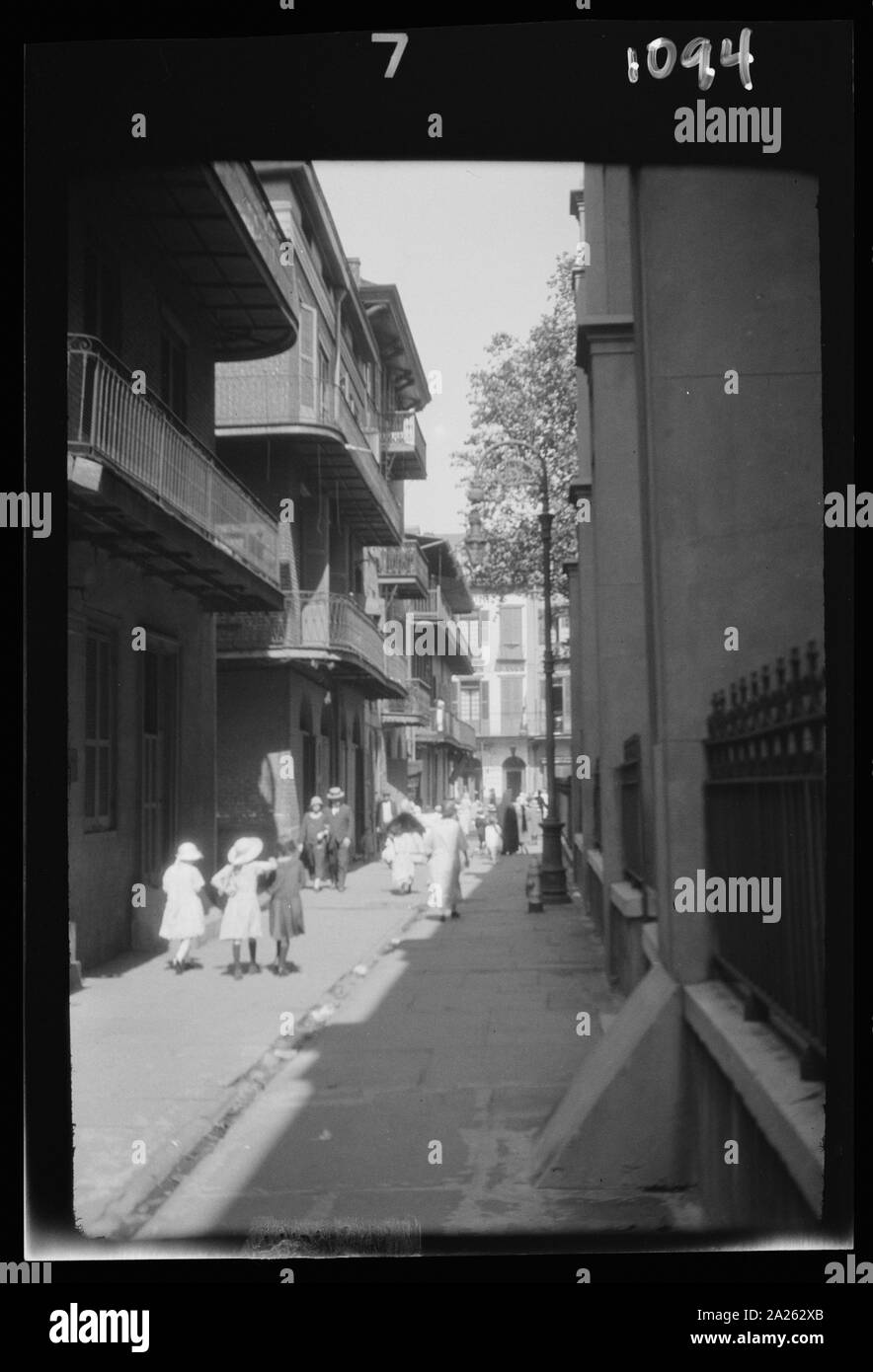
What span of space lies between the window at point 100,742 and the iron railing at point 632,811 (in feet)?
11.2

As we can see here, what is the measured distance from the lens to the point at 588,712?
1585 centimetres

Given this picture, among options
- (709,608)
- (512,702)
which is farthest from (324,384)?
(709,608)

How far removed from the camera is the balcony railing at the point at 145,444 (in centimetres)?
970

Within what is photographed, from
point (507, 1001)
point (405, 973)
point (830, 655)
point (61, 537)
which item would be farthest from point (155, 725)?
point (830, 655)

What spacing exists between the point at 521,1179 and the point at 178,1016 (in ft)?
13.6

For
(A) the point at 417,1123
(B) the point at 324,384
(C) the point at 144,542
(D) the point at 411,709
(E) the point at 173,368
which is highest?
(B) the point at 324,384

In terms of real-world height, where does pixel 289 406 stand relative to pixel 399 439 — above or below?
above

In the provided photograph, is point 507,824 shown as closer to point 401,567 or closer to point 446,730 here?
point 401,567

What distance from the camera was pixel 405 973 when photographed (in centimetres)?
1316

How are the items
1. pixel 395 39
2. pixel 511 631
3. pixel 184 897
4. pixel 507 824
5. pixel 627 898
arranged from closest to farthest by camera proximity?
pixel 395 39 < pixel 627 898 < pixel 184 897 < pixel 511 631 < pixel 507 824

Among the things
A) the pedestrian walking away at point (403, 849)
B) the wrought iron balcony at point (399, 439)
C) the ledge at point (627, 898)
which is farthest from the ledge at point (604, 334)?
the pedestrian walking away at point (403, 849)

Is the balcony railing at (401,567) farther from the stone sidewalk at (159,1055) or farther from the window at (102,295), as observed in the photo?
the window at (102,295)

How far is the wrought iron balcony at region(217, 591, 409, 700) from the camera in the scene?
17.4 meters

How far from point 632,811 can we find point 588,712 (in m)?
5.90
